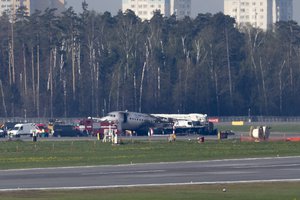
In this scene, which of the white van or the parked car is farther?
the parked car

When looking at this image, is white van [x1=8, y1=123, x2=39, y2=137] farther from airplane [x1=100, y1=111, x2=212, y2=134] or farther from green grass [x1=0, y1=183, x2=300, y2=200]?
green grass [x1=0, y1=183, x2=300, y2=200]

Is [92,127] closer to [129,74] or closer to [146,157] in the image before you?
[146,157]

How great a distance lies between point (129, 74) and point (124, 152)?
98097mm

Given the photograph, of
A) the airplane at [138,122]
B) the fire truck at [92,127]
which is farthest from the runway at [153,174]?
the airplane at [138,122]

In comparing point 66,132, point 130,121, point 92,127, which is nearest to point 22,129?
point 66,132

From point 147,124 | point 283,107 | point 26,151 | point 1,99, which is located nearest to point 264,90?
point 283,107

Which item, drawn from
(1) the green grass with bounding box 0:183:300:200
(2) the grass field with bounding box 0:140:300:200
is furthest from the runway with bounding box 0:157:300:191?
(2) the grass field with bounding box 0:140:300:200

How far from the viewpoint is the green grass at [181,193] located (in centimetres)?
5397

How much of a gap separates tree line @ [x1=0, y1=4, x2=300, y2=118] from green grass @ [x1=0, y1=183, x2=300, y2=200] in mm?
120807

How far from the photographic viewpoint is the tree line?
182 metres

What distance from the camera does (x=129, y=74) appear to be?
18638cm

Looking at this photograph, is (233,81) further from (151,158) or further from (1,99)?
(151,158)

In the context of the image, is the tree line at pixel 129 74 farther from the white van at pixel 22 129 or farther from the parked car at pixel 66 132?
the parked car at pixel 66 132

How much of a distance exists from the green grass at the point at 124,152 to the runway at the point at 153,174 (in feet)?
14.4
